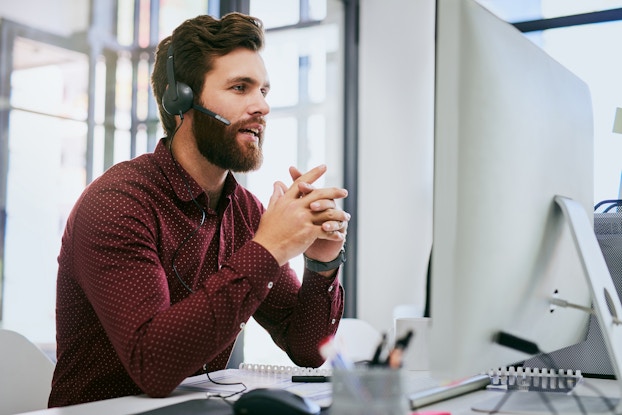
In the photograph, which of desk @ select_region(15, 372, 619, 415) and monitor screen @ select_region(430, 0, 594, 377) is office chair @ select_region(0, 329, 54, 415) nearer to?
desk @ select_region(15, 372, 619, 415)

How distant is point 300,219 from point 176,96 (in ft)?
1.57

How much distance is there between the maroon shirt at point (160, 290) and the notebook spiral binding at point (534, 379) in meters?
0.39

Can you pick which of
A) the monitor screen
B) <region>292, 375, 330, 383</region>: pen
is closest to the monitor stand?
the monitor screen

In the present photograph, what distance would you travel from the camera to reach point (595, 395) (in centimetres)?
102

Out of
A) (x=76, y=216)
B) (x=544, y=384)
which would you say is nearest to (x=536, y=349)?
(x=544, y=384)

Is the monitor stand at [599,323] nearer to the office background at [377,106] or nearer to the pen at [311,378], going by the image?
the pen at [311,378]

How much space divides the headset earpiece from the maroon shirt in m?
0.10

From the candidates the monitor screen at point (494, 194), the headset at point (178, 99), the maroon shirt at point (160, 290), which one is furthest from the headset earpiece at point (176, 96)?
the monitor screen at point (494, 194)

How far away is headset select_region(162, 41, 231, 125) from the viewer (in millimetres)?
1461

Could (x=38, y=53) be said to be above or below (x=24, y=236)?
above

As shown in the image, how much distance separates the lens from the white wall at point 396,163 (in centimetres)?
373

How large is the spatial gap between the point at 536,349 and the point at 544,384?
34cm

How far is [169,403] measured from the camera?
995 millimetres

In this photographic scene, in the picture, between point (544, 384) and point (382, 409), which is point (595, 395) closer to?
point (544, 384)
